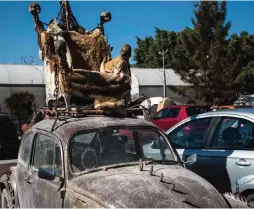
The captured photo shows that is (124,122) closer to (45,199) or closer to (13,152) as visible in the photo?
(45,199)

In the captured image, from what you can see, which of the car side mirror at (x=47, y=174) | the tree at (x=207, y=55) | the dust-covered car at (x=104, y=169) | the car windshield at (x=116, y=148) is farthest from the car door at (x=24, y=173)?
the tree at (x=207, y=55)

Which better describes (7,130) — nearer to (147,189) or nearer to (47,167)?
(47,167)

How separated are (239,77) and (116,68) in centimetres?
2814

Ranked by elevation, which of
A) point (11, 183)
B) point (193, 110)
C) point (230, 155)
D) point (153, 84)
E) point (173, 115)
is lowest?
point (11, 183)

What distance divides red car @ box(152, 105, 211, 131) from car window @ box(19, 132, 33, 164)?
1196cm

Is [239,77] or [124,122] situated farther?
[239,77]

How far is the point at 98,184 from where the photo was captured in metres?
3.83

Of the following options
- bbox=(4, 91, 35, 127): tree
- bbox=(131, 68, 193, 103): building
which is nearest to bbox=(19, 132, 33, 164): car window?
bbox=(4, 91, 35, 127): tree

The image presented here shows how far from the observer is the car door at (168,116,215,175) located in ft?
19.8

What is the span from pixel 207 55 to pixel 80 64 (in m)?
27.2

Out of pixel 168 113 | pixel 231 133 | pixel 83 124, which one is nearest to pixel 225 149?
pixel 231 133

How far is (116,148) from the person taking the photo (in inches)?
177

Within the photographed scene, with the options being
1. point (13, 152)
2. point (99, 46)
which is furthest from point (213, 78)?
point (99, 46)

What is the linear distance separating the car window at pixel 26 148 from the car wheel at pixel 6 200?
773mm
